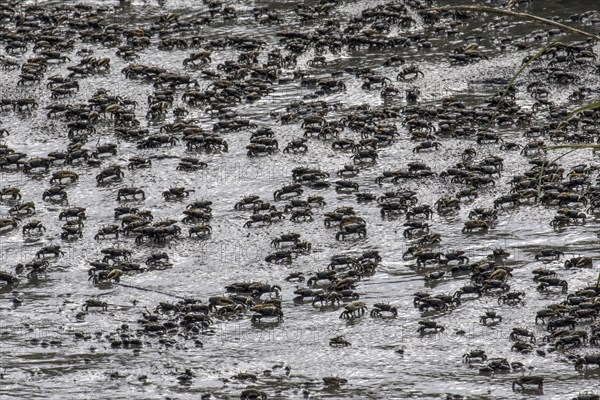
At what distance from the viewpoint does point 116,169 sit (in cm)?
3397

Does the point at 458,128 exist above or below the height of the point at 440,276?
above

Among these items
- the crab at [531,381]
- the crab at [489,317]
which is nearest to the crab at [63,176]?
the crab at [489,317]

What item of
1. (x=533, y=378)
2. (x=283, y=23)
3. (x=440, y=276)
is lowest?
(x=533, y=378)

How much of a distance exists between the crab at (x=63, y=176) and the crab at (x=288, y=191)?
257 inches

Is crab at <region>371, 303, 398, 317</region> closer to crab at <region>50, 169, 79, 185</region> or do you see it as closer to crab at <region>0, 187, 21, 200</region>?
crab at <region>50, 169, 79, 185</region>

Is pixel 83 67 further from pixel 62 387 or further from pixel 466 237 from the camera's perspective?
pixel 62 387

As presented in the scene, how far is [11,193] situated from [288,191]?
8334mm

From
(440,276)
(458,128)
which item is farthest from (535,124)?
(440,276)

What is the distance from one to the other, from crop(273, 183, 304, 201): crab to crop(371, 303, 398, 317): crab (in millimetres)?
7618

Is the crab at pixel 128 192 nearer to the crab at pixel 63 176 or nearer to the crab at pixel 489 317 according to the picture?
the crab at pixel 63 176

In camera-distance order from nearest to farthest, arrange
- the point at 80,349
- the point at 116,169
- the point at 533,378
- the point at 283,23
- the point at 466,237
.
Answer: the point at 533,378 → the point at 80,349 → the point at 466,237 → the point at 116,169 → the point at 283,23

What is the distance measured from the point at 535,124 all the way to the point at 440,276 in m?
11.3

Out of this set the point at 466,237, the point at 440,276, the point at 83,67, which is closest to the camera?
the point at 440,276

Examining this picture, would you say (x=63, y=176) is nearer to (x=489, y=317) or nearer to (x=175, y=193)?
(x=175, y=193)
